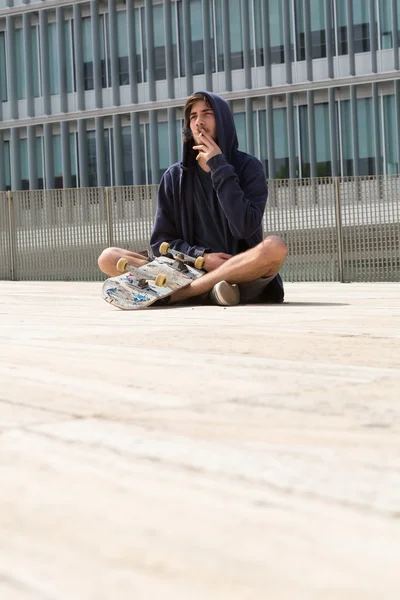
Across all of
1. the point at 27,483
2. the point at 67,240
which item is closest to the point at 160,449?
the point at 27,483

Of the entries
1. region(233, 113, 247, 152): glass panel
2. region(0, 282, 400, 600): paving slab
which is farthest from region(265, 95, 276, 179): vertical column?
region(0, 282, 400, 600): paving slab

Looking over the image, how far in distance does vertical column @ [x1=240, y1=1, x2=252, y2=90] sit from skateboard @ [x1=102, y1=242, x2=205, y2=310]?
857 inches

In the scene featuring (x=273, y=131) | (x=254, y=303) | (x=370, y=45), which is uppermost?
(x=370, y=45)

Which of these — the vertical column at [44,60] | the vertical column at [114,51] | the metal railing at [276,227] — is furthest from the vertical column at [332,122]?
the metal railing at [276,227]

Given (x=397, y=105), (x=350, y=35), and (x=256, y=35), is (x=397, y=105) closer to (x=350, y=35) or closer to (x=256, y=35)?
(x=350, y=35)

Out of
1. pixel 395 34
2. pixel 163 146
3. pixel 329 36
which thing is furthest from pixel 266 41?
pixel 163 146

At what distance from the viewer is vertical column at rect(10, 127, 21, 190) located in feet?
105

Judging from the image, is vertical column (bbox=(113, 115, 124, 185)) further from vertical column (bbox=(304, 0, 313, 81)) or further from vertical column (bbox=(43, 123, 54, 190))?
vertical column (bbox=(304, 0, 313, 81))

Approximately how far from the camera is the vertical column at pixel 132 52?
29.8m

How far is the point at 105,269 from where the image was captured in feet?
23.4

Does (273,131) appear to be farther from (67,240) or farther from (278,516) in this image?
(278,516)

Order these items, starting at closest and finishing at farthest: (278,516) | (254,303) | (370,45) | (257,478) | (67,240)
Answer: (278,516), (257,478), (254,303), (67,240), (370,45)

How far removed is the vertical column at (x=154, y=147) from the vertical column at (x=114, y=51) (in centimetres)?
113

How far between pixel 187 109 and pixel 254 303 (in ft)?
4.00
